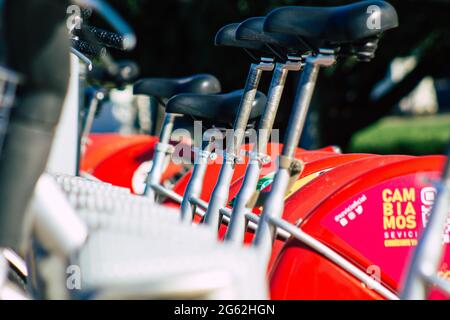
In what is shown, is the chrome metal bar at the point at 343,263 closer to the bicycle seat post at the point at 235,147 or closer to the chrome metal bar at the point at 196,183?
the bicycle seat post at the point at 235,147

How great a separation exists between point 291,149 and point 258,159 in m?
0.37

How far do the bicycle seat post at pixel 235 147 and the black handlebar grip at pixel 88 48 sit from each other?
50 centimetres

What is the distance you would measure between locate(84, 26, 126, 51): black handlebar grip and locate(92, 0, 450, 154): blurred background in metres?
4.94

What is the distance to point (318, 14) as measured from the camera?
2.64 meters

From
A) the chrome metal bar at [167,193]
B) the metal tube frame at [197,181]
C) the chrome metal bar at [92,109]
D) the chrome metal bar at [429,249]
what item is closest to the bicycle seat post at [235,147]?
the metal tube frame at [197,181]

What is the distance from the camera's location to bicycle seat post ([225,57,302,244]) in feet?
9.83

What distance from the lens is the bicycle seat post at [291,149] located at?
2666 millimetres

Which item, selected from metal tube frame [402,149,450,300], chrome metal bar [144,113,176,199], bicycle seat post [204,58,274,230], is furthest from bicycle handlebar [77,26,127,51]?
metal tube frame [402,149,450,300]

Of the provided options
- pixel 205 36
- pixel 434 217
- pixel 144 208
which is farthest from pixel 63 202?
pixel 205 36

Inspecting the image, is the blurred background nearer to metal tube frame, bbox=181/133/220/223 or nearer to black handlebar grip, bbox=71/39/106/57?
metal tube frame, bbox=181/133/220/223

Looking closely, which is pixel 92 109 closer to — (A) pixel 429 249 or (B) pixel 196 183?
(B) pixel 196 183

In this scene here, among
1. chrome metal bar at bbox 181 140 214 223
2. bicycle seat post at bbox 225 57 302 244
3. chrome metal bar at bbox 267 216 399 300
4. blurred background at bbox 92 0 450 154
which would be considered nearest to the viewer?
chrome metal bar at bbox 267 216 399 300

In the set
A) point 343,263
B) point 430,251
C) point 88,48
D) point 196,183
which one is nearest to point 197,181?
point 196,183

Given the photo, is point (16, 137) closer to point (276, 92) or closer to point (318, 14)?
point (318, 14)
